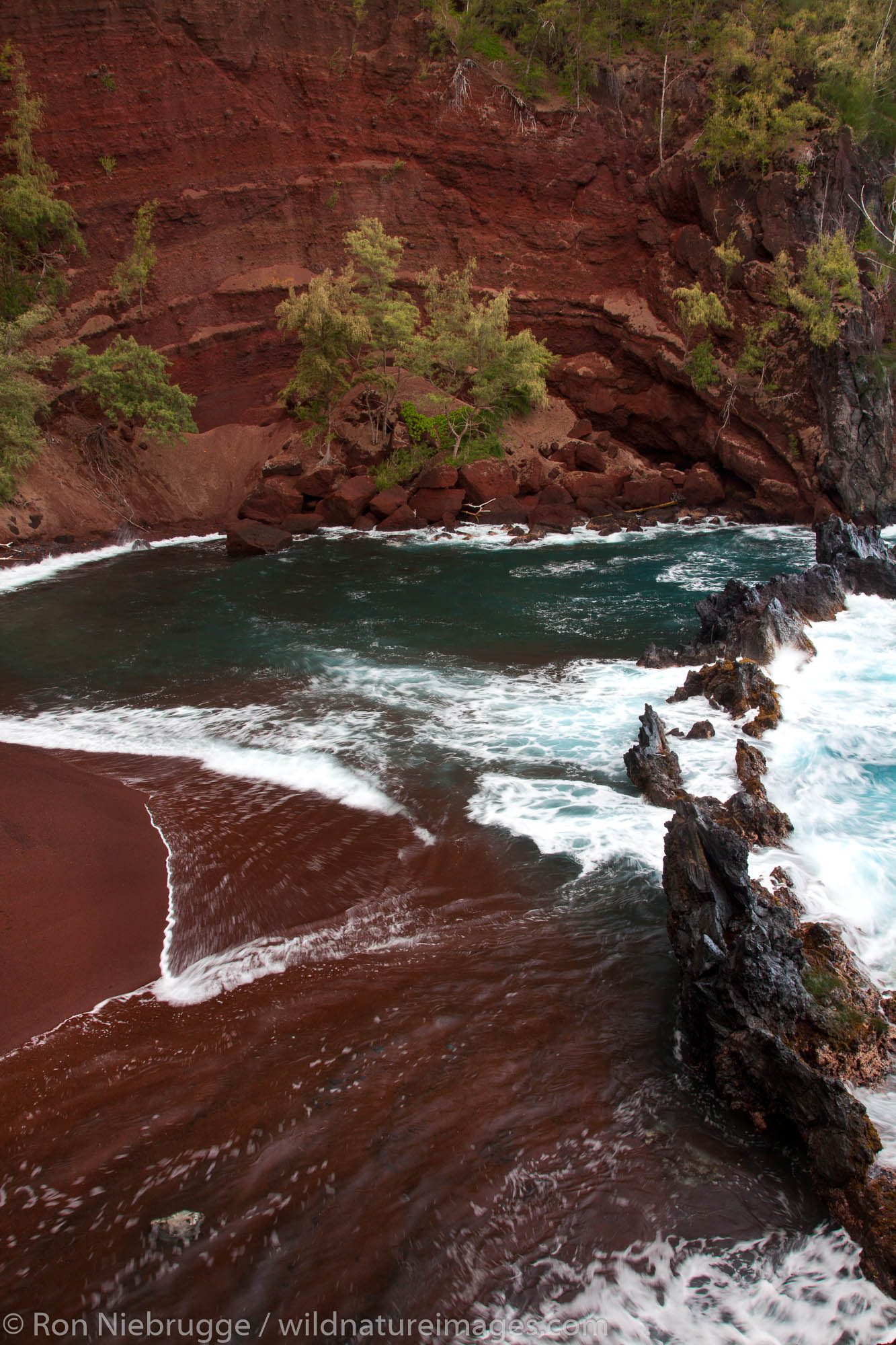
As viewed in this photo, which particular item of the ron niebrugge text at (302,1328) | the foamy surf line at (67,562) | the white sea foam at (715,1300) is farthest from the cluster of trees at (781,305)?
the ron niebrugge text at (302,1328)

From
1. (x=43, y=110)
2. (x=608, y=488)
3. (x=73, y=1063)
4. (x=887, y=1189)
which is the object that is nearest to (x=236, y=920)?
(x=73, y=1063)

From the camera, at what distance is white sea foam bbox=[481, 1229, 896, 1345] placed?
10.7ft

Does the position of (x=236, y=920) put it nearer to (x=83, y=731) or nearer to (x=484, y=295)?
(x=83, y=731)

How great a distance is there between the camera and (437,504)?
2680 cm

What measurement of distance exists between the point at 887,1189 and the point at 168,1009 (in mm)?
4227

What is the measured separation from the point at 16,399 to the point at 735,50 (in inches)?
1032

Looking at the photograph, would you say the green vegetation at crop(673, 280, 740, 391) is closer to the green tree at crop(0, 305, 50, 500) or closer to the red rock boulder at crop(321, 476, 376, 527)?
the red rock boulder at crop(321, 476, 376, 527)

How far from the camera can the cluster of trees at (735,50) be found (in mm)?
26062

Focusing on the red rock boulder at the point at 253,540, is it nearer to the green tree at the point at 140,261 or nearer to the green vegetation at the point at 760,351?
the green tree at the point at 140,261

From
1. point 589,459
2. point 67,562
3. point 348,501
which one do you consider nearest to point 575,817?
point 67,562

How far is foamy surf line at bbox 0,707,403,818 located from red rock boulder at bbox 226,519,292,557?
12318 mm

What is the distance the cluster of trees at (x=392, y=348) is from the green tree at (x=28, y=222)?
7.82 m

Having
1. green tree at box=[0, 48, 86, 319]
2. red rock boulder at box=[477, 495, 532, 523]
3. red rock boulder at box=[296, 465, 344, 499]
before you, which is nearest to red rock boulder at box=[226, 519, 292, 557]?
red rock boulder at box=[296, 465, 344, 499]

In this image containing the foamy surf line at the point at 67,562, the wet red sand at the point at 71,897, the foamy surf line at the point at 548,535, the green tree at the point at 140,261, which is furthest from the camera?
the green tree at the point at 140,261
